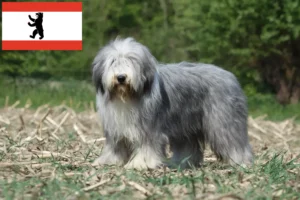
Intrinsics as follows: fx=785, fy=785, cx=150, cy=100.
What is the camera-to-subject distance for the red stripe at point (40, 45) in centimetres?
2027

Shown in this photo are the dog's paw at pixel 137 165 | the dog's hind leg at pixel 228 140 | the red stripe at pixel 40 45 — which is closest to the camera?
the dog's paw at pixel 137 165

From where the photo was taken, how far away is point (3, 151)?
27.4 feet

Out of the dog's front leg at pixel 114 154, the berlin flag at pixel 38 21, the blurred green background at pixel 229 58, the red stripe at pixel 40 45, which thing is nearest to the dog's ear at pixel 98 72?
the dog's front leg at pixel 114 154

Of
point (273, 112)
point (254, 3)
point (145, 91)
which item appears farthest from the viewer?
point (254, 3)

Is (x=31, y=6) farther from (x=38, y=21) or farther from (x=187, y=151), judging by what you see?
(x=187, y=151)

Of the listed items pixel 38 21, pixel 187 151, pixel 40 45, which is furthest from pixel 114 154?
pixel 40 45

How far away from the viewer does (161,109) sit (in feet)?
27.5

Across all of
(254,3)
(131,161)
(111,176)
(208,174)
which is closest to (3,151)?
(131,161)

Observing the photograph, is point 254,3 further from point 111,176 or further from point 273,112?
point 111,176

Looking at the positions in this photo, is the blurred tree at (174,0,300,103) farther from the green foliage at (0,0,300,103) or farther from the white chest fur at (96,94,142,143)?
the white chest fur at (96,94,142,143)

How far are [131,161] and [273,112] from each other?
35.6 ft

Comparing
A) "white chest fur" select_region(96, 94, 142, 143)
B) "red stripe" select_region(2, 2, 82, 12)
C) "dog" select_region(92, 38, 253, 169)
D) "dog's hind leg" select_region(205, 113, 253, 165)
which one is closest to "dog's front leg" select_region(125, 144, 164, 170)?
"dog" select_region(92, 38, 253, 169)

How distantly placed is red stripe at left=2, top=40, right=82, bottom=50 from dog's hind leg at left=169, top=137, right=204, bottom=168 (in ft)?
36.8

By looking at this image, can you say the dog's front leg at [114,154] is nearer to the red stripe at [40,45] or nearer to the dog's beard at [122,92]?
the dog's beard at [122,92]
